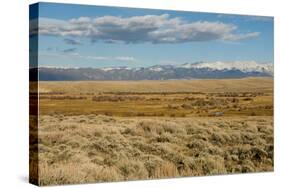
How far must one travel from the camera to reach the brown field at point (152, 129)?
15.7 m

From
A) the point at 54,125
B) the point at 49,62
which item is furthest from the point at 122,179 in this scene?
the point at 49,62

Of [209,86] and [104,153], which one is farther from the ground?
[209,86]

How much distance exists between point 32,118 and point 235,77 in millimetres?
5073

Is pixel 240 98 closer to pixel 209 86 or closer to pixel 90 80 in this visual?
pixel 209 86

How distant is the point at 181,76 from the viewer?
17297mm

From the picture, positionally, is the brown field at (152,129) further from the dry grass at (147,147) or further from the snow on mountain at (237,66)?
the snow on mountain at (237,66)

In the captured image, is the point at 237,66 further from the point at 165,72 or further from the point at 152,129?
the point at 152,129

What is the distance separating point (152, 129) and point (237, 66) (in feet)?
9.09

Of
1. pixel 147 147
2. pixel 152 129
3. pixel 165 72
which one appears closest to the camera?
pixel 147 147

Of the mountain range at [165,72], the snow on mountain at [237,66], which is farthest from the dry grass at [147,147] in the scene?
the snow on mountain at [237,66]

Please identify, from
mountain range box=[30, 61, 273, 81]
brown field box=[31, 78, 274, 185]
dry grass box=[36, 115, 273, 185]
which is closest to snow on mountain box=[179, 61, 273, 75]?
mountain range box=[30, 61, 273, 81]

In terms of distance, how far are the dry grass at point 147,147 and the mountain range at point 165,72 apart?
869 millimetres

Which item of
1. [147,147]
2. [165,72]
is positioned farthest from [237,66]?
[147,147]

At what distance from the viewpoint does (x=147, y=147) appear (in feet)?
54.5
